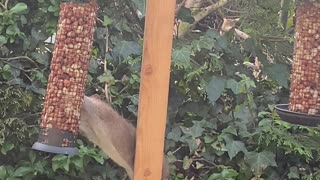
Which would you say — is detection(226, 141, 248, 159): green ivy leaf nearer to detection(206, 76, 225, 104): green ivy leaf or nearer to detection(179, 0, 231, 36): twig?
detection(206, 76, 225, 104): green ivy leaf

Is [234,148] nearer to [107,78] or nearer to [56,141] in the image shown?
[107,78]

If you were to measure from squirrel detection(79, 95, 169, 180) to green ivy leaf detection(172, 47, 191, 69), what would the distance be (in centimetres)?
70

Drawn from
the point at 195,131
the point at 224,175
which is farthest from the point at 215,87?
the point at 224,175

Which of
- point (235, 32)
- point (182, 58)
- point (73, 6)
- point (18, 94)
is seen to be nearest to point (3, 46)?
point (18, 94)

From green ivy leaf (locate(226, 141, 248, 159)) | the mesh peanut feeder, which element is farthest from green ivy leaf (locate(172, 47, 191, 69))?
the mesh peanut feeder

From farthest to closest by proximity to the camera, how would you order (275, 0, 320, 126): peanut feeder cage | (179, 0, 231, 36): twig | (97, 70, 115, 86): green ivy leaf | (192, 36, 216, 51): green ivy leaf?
(179, 0, 231, 36): twig < (97, 70, 115, 86): green ivy leaf < (192, 36, 216, 51): green ivy leaf < (275, 0, 320, 126): peanut feeder cage

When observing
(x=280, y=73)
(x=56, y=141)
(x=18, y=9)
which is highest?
(x=18, y=9)

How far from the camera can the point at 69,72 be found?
63.8 inches

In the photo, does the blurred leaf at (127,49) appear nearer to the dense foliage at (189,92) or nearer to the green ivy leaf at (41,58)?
the dense foliage at (189,92)

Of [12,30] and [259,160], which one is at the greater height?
[12,30]

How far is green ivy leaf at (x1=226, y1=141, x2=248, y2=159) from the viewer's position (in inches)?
109

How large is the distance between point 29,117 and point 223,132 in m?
0.85

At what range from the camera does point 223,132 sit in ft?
9.14

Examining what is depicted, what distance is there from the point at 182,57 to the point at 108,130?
81 cm
